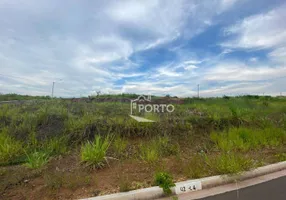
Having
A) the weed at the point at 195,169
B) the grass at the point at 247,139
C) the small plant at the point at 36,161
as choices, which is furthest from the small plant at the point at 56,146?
→ the grass at the point at 247,139

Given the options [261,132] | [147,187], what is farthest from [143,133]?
[261,132]

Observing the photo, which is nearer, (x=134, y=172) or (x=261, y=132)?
(x=134, y=172)

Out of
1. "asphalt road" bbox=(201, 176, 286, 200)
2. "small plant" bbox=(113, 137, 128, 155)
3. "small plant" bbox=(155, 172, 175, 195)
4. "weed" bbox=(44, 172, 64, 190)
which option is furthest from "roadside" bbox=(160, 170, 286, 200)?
"small plant" bbox=(113, 137, 128, 155)

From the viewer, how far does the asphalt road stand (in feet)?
8.56

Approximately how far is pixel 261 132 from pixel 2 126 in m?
7.33

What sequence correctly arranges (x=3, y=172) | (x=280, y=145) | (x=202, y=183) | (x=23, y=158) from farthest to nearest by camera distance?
(x=280, y=145) → (x=23, y=158) → (x=3, y=172) → (x=202, y=183)

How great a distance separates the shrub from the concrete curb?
2.29 m

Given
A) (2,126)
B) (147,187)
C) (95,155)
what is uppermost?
(2,126)

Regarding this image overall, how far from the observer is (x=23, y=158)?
12.1 ft

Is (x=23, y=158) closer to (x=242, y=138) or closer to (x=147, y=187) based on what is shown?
(x=147, y=187)

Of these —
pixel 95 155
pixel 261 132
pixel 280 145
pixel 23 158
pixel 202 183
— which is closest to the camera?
pixel 202 183

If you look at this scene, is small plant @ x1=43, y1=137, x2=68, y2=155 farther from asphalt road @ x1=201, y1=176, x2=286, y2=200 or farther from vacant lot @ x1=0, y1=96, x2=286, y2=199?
asphalt road @ x1=201, y1=176, x2=286, y2=200

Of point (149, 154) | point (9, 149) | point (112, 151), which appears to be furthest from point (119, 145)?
point (9, 149)

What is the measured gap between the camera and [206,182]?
2949mm
